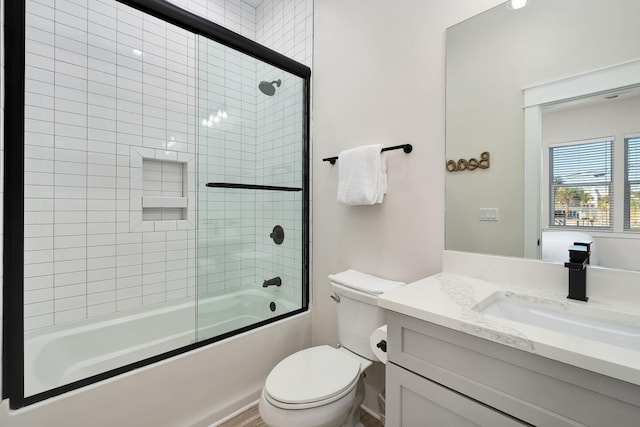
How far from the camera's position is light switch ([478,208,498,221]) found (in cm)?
115

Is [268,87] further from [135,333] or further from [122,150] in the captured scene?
[135,333]

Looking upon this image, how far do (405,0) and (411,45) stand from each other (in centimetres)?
24

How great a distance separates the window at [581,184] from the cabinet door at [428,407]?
702mm

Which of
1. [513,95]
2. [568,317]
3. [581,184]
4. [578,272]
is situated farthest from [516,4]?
[568,317]

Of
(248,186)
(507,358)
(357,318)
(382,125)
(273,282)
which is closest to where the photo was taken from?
(507,358)

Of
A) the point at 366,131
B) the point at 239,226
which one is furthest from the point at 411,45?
the point at 239,226

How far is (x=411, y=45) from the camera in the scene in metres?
1.38

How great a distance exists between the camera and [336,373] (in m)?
1.22

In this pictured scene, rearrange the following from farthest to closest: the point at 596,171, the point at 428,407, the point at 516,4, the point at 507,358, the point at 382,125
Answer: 1. the point at 382,125
2. the point at 516,4
3. the point at 596,171
4. the point at 428,407
5. the point at 507,358

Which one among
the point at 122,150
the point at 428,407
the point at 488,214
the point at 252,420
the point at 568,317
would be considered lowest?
the point at 252,420

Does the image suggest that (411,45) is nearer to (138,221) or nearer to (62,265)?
(138,221)

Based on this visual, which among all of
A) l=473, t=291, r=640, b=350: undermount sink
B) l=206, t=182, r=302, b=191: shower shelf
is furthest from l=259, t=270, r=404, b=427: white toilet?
l=206, t=182, r=302, b=191: shower shelf

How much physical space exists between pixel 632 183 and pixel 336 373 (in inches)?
49.4

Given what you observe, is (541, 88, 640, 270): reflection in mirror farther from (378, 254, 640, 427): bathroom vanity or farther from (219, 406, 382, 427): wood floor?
(219, 406, 382, 427): wood floor
